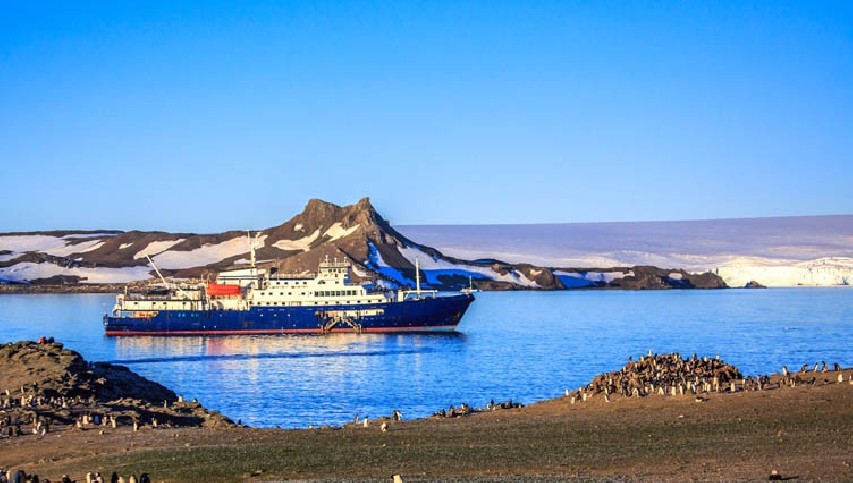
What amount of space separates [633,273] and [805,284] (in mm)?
20985

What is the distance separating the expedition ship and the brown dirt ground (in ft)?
159

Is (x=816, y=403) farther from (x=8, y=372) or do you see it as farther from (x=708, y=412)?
(x=8, y=372)

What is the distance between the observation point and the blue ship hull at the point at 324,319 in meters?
67.6

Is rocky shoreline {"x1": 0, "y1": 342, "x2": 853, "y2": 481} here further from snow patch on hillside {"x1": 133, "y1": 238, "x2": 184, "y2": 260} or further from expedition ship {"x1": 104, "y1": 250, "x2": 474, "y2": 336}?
snow patch on hillside {"x1": 133, "y1": 238, "x2": 184, "y2": 260}

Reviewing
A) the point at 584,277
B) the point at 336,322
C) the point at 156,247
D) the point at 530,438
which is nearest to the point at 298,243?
the point at 156,247

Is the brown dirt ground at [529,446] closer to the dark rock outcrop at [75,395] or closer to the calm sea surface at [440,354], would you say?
the dark rock outcrop at [75,395]

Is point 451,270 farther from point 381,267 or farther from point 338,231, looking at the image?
point 381,267

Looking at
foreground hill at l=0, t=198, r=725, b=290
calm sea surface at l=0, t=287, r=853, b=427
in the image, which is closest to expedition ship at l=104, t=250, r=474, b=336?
calm sea surface at l=0, t=287, r=853, b=427

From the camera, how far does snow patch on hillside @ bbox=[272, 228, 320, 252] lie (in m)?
138

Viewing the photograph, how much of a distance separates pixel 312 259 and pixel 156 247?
188ft

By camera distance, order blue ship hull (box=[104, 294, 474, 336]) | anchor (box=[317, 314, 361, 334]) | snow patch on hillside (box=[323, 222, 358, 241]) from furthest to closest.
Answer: snow patch on hillside (box=[323, 222, 358, 241]) → anchor (box=[317, 314, 361, 334]) → blue ship hull (box=[104, 294, 474, 336])

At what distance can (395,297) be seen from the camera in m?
71.8

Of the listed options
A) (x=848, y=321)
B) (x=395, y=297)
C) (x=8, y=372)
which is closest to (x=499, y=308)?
(x=395, y=297)

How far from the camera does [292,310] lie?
68.5 m
